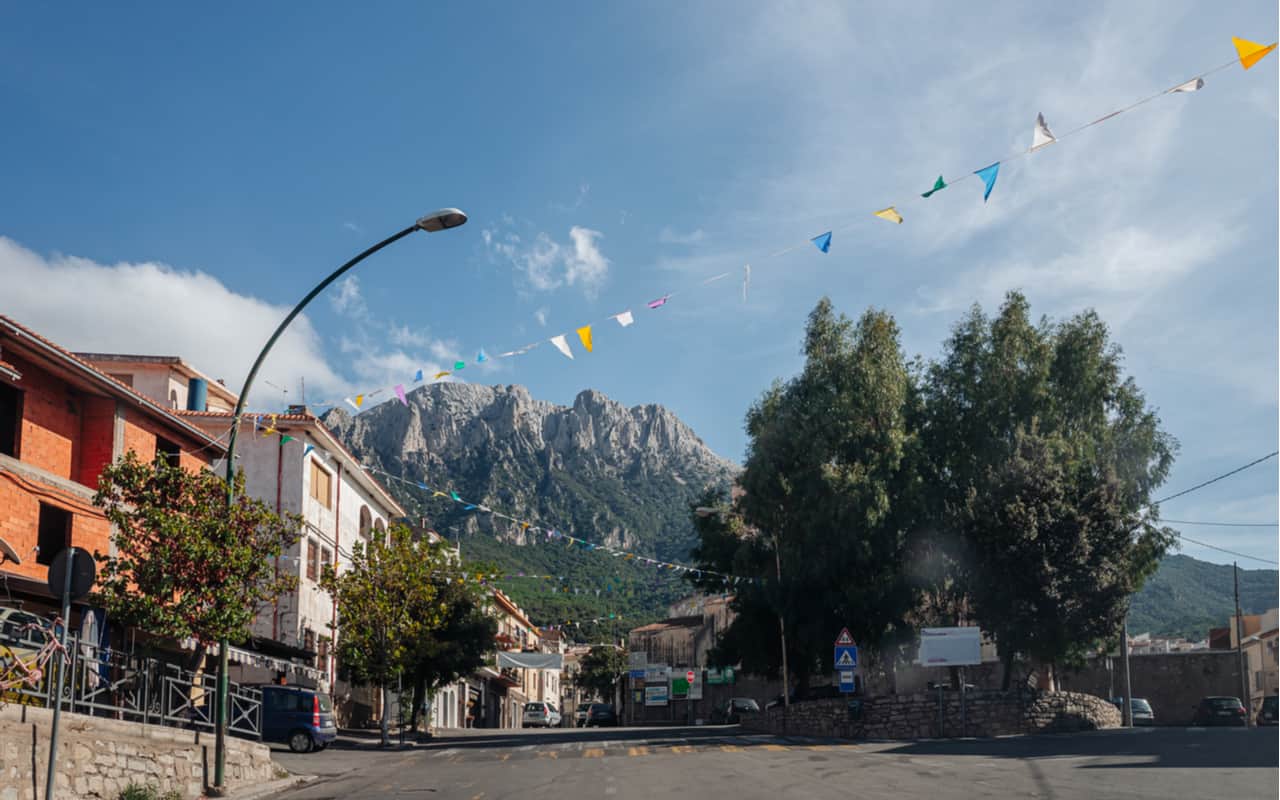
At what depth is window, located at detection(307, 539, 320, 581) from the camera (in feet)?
137

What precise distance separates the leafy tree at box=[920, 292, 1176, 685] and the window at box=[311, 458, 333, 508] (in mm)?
23525

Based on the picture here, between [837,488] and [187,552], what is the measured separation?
2270cm

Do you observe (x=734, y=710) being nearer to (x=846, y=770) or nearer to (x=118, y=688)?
(x=846, y=770)

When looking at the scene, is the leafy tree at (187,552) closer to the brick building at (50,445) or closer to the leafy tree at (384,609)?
the brick building at (50,445)

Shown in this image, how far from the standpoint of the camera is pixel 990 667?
174ft

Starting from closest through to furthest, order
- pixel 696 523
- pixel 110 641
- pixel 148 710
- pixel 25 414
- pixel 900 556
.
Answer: pixel 148 710, pixel 25 414, pixel 110 641, pixel 900 556, pixel 696 523

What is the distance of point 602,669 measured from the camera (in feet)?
329

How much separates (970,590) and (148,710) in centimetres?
2533

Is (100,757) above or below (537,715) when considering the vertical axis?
above

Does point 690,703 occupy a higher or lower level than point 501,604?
lower

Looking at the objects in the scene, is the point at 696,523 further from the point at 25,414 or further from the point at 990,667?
the point at 25,414

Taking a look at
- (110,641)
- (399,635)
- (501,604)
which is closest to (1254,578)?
(501,604)

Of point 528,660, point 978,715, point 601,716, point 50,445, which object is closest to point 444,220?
point 50,445

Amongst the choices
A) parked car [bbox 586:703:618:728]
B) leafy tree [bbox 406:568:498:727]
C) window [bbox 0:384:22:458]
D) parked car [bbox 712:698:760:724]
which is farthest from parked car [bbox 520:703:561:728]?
window [bbox 0:384:22:458]
